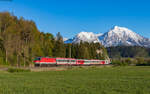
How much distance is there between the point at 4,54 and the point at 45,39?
29.6 meters

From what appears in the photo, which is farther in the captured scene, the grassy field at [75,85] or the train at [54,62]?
the train at [54,62]

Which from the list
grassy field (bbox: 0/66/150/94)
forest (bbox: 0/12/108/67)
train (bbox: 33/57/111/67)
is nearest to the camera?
grassy field (bbox: 0/66/150/94)

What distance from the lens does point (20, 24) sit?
74688mm

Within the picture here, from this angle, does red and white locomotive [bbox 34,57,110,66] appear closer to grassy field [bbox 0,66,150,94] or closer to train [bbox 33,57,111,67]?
train [bbox 33,57,111,67]

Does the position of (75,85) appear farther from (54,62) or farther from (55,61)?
(55,61)

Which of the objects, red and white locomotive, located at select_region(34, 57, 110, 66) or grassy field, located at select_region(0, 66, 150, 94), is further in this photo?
red and white locomotive, located at select_region(34, 57, 110, 66)

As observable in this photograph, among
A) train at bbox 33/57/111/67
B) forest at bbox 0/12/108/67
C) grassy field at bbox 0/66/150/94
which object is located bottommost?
grassy field at bbox 0/66/150/94

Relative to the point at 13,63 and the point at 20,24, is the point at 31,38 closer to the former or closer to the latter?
the point at 20,24

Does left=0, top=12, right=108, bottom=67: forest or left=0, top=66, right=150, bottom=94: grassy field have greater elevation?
left=0, top=12, right=108, bottom=67: forest

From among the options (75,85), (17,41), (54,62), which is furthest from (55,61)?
(75,85)

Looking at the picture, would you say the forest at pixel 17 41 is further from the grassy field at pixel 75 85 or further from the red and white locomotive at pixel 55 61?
the grassy field at pixel 75 85

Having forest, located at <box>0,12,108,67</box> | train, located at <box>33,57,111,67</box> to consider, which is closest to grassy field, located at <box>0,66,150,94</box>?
train, located at <box>33,57,111,67</box>

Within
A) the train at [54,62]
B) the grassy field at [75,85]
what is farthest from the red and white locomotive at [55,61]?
the grassy field at [75,85]

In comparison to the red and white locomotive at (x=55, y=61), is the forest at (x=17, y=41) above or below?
above
